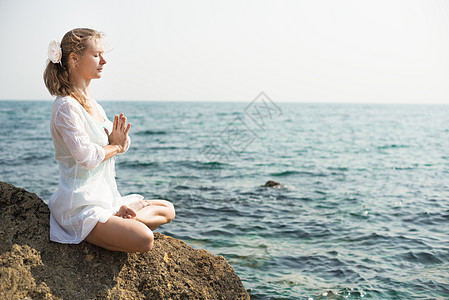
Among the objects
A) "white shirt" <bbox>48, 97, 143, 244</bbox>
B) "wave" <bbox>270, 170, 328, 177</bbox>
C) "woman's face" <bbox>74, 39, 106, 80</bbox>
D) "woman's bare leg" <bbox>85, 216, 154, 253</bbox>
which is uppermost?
"woman's face" <bbox>74, 39, 106, 80</bbox>

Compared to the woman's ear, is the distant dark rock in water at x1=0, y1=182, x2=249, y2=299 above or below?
below

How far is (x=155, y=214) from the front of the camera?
12.4 ft

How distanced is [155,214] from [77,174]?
0.82 m

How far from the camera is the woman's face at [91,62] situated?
3.48 m

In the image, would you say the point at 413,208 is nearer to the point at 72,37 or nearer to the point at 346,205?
the point at 346,205

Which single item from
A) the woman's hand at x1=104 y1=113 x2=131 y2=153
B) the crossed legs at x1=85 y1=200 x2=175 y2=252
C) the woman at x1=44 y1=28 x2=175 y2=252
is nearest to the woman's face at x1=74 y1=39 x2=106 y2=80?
the woman at x1=44 y1=28 x2=175 y2=252

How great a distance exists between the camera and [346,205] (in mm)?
10328

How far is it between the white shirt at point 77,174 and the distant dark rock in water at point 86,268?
0.19m

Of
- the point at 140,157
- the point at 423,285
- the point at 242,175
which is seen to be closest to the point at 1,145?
the point at 140,157

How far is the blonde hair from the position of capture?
3422mm

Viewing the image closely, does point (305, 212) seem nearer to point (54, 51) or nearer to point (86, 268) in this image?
point (86, 268)

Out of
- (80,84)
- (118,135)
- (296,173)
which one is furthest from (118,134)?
(296,173)

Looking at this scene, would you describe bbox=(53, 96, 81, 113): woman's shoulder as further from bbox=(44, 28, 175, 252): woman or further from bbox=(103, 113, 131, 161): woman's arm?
bbox=(103, 113, 131, 161): woman's arm

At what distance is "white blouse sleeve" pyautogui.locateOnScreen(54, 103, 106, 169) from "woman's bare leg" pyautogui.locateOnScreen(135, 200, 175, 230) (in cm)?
67
